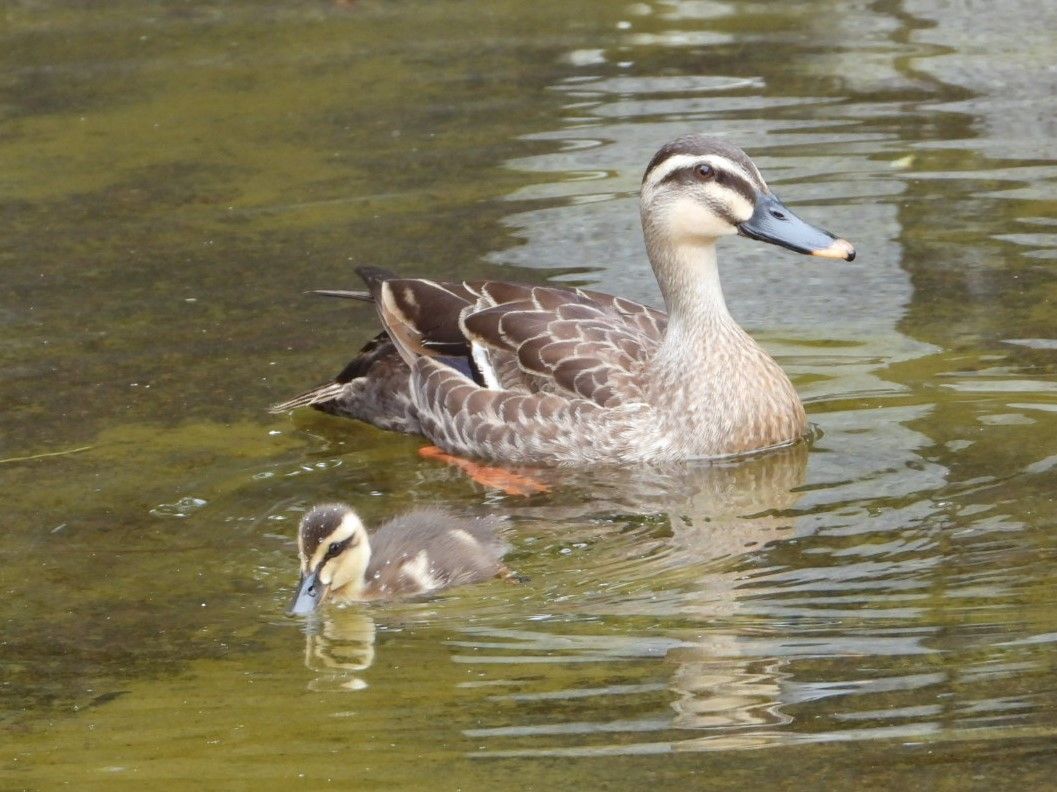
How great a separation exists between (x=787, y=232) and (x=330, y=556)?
2269mm

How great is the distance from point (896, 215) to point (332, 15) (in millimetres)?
5294

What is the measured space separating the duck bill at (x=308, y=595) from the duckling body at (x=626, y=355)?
1.69m

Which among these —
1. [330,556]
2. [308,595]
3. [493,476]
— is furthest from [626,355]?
[308,595]

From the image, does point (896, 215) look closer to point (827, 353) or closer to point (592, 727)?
point (827, 353)

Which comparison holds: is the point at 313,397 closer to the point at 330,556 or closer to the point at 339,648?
the point at 330,556

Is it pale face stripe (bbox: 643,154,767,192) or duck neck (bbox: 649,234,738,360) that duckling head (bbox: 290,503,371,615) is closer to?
duck neck (bbox: 649,234,738,360)

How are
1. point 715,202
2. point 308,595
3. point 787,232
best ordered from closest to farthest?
point 308,595 < point 787,232 < point 715,202

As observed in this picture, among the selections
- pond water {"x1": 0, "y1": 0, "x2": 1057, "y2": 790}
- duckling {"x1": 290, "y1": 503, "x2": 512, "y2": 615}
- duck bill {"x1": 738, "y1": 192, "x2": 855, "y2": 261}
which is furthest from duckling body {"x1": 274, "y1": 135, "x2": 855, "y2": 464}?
duckling {"x1": 290, "y1": 503, "x2": 512, "y2": 615}

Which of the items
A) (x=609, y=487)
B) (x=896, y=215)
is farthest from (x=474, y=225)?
(x=609, y=487)

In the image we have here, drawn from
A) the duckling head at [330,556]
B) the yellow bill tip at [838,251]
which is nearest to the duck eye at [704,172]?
the yellow bill tip at [838,251]

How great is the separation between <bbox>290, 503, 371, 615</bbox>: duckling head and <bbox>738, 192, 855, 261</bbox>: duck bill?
6.58 feet

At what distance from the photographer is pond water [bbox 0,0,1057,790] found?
511 centimetres

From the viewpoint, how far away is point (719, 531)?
6559 millimetres

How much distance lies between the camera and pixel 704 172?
7414 millimetres
